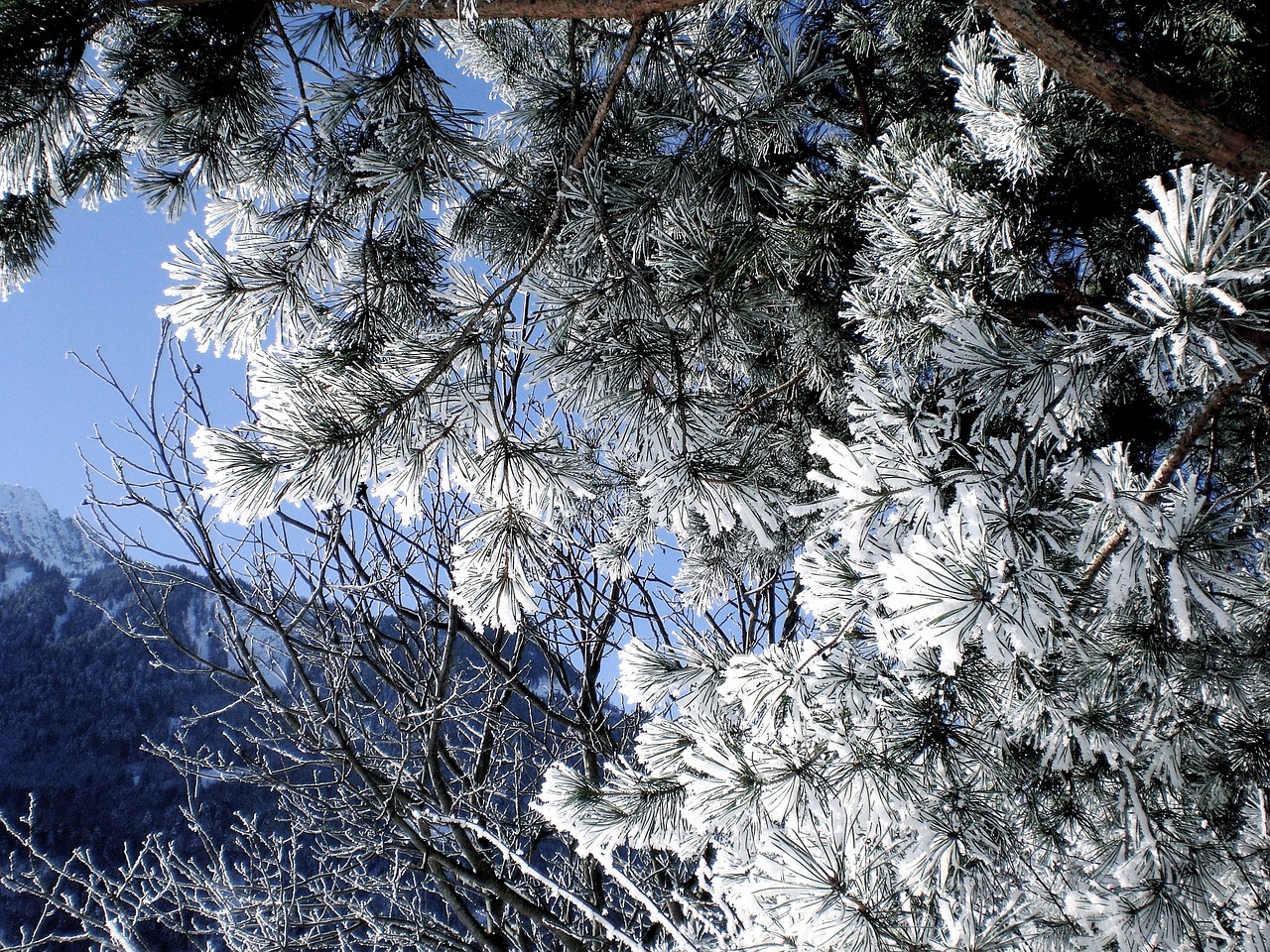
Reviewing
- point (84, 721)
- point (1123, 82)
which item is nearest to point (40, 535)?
point (84, 721)

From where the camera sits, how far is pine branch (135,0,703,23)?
1.42 metres

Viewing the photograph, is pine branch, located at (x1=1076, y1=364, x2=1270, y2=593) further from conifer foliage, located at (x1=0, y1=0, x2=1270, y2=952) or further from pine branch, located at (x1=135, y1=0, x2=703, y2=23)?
pine branch, located at (x1=135, y1=0, x2=703, y2=23)

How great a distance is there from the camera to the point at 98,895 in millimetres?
2850

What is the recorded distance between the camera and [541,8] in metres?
1.46

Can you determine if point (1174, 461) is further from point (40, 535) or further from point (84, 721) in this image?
point (40, 535)

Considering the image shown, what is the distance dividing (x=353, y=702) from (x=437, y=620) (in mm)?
557

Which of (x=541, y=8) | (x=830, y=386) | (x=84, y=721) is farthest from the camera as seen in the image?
(x=84, y=721)

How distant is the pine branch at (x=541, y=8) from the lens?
142 cm

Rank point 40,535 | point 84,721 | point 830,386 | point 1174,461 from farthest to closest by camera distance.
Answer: point 40,535, point 84,721, point 830,386, point 1174,461

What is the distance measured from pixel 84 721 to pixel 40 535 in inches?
1525

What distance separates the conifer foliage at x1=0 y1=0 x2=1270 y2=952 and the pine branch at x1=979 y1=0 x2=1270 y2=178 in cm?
4

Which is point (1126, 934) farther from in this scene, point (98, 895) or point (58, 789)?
point (58, 789)

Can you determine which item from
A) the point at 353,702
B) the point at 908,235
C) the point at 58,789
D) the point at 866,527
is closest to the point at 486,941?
the point at 353,702

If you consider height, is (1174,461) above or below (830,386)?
below
